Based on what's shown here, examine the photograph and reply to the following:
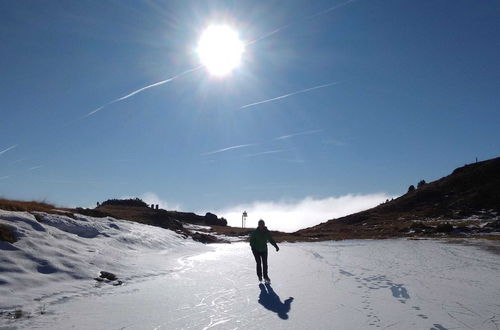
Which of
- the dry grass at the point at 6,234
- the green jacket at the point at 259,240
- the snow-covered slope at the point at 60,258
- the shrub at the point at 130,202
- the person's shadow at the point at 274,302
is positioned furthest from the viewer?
the shrub at the point at 130,202

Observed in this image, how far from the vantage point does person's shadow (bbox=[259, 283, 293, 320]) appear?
27.0 feet

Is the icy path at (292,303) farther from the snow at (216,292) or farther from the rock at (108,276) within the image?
the rock at (108,276)

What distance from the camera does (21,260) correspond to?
9852mm

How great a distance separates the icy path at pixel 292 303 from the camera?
708 centimetres

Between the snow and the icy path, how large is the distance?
0.02 m

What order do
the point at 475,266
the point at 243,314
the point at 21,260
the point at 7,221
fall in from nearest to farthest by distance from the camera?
the point at 243,314 → the point at 21,260 → the point at 7,221 → the point at 475,266

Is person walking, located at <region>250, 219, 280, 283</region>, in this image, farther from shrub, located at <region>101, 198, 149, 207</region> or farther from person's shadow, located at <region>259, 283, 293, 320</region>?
shrub, located at <region>101, 198, 149, 207</region>

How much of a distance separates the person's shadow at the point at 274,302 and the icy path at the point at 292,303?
0.07ft

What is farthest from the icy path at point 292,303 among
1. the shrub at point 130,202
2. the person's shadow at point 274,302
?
the shrub at point 130,202

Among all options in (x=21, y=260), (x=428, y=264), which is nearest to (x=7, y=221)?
(x=21, y=260)

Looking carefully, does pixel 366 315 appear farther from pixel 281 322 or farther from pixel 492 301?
pixel 492 301

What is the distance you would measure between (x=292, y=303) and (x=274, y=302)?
16.2 inches

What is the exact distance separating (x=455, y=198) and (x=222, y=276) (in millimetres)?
77618

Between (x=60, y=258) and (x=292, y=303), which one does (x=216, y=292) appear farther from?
(x=60, y=258)
